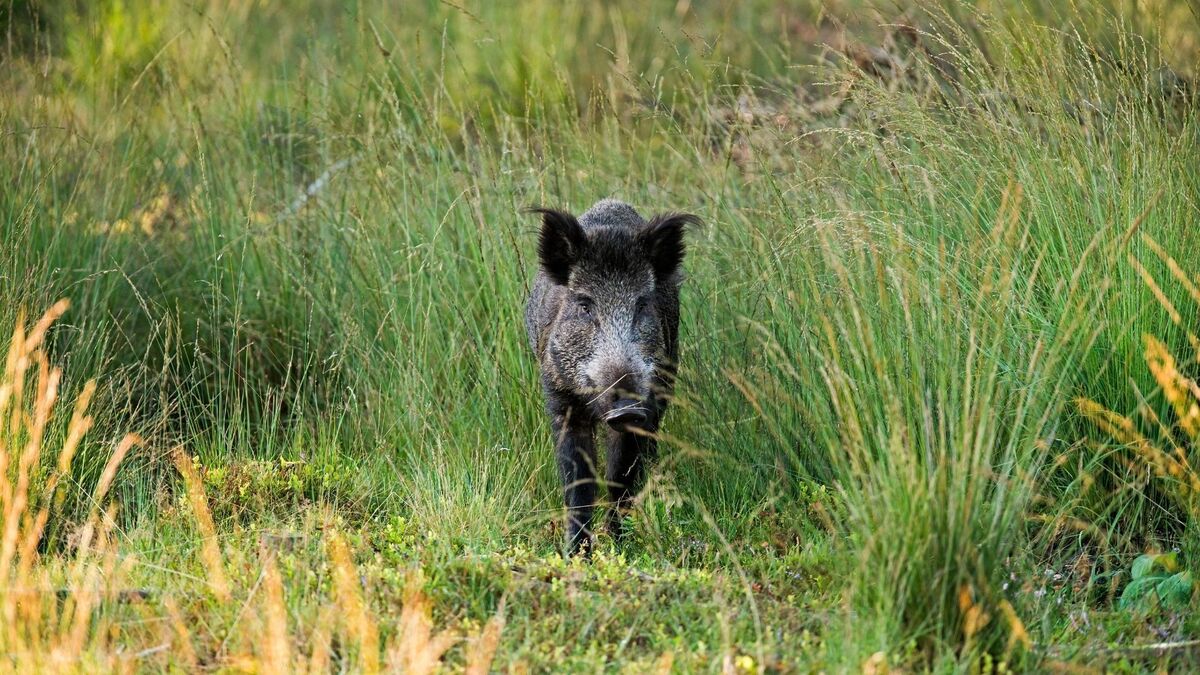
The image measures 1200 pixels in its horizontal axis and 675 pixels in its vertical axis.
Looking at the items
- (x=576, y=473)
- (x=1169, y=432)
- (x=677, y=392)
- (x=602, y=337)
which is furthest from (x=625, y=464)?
(x=1169, y=432)

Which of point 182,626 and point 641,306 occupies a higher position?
point 641,306

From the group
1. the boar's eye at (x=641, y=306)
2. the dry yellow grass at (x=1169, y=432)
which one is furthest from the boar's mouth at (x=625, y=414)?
the dry yellow grass at (x=1169, y=432)

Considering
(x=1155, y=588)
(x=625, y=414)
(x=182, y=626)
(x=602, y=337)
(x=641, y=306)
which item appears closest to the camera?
(x=182, y=626)

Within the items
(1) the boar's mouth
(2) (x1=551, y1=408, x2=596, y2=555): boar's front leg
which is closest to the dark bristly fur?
(2) (x1=551, y1=408, x2=596, y2=555): boar's front leg

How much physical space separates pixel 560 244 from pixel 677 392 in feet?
2.49

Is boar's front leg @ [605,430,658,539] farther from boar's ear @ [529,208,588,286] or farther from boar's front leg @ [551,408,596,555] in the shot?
boar's ear @ [529,208,588,286]

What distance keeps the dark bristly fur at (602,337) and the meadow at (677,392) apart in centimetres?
18

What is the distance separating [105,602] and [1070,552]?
297 centimetres

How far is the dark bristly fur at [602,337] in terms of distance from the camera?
16.1 feet

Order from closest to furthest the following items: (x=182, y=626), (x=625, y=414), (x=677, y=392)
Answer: (x=182, y=626) < (x=625, y=414) < (x=677, y=392)

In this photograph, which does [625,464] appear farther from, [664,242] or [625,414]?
[664,242]

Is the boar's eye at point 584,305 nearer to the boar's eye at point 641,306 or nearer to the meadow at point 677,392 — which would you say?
the boar's eye at point 641,306

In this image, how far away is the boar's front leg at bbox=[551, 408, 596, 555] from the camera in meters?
A: 4.83

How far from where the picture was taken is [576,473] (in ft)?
16.4
